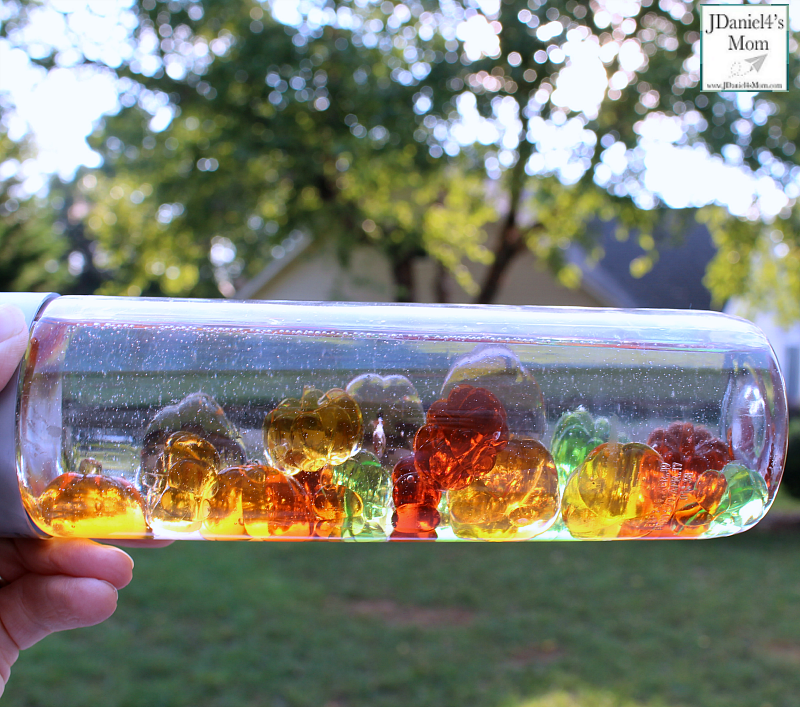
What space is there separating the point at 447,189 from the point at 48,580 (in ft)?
24.0

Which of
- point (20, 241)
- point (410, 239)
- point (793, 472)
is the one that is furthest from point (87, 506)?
point (20, 241)

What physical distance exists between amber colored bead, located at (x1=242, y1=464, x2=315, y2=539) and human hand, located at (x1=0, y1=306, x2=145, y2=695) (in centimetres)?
41

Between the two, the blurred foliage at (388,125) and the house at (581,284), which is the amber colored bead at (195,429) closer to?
Answer: the blurred foliage at (388,125)

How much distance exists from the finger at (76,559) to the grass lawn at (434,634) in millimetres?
2549

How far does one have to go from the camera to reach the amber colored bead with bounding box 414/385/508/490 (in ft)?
4.16

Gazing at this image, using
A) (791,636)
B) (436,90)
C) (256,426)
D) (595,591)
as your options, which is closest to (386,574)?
(595,591)

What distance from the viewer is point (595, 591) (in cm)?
541

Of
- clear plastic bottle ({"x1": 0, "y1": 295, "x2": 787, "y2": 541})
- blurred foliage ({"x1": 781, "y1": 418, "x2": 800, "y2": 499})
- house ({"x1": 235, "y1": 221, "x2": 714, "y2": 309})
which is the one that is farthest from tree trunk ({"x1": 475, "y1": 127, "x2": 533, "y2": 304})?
clear plastic bottle ({"x1": 0, "y1": 295, "x2": 787, "y2": 541})

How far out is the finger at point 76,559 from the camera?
1.48 metres

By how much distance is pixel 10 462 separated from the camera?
1184mm

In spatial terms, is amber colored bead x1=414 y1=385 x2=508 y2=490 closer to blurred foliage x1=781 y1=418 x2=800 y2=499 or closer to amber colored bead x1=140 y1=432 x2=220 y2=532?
amber colored bead x1=140 y1=432 x2=220 y2=532

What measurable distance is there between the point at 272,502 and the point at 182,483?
0.59 ft

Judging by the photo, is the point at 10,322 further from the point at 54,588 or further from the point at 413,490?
the point at 413,490

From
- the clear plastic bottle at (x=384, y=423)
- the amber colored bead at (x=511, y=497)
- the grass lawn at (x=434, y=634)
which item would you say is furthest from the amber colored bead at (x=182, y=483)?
the grass lawn at (x=434, y=634)
